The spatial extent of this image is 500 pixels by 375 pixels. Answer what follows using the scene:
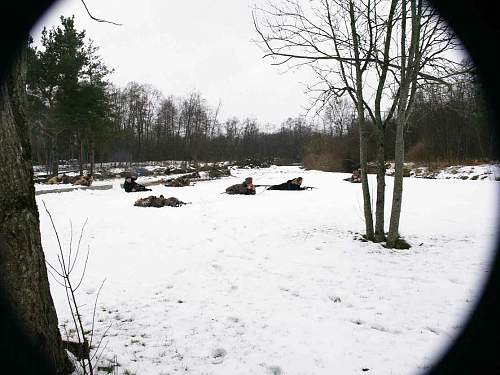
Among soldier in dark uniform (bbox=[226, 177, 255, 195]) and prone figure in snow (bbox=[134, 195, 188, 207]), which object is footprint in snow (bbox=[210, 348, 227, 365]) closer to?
prone figure in snow (bbox=[134, 195, 188, 207])

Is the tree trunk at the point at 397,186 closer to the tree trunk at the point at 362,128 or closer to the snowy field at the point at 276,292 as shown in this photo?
the snowy field at the point at 276,292

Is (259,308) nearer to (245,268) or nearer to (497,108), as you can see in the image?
(245,268)

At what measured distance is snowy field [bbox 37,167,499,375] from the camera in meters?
3.21

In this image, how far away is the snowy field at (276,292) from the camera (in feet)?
10.5

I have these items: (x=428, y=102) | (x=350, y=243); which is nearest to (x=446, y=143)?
(x=428, y=102)

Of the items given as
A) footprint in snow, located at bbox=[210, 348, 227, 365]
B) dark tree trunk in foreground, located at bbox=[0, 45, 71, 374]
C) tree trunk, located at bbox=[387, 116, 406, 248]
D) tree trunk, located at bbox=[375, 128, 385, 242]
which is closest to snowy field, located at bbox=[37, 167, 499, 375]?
footprint in snow, located at bbox=[210, 348, 227, 365]

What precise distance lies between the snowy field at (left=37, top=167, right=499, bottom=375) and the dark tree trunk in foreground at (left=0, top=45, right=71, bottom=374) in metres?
0.89

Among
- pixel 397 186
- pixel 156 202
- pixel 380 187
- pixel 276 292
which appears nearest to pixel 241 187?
pixel 156 202

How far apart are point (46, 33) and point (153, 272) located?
2673 cm

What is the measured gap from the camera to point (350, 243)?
7355mm

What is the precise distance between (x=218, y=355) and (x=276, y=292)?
5.56ft

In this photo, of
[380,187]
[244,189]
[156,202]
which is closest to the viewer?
[380,187]

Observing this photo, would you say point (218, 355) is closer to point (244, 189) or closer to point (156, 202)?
point (156, 202)

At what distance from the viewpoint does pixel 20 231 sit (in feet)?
7.73
